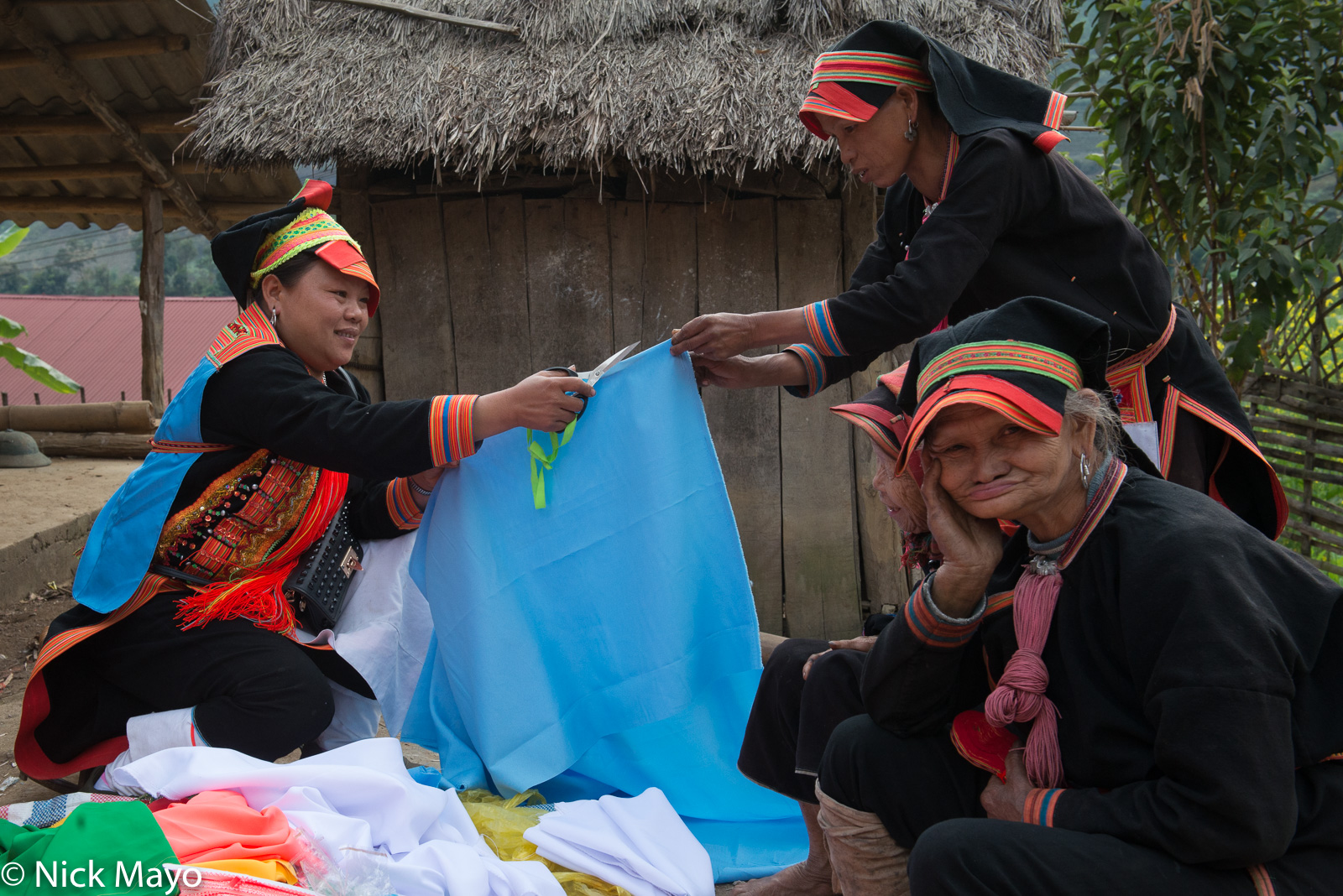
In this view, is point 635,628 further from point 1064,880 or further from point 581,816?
point 1064,880

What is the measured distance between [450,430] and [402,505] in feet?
1.91

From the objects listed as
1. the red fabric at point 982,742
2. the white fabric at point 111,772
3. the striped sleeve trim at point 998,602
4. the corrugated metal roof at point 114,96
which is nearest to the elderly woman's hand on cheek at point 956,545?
the striped sleeve trim at point 998,602

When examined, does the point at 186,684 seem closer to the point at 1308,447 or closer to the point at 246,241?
the point at 246,241

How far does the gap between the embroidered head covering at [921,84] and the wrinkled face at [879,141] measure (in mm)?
34

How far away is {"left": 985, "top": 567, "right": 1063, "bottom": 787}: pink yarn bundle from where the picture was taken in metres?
1.67

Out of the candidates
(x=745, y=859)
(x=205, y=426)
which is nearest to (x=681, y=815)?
(x=745, y=859)

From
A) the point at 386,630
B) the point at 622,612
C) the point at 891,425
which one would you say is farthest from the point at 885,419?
the point at 386,630

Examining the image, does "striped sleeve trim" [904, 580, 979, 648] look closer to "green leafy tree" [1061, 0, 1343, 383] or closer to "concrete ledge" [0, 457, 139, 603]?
"green leafy tree" [1061, 0, 1343, 383]

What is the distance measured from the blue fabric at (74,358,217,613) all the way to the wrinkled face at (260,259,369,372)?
0.24m

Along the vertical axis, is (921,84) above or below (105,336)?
above

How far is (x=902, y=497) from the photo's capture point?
2.09 metres

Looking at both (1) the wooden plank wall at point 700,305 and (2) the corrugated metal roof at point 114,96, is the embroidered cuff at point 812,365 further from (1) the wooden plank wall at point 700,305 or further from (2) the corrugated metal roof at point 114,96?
(2) the corrugated metal roof at point 114,96

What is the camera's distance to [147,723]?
2.49m

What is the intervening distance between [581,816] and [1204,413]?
1.80m
